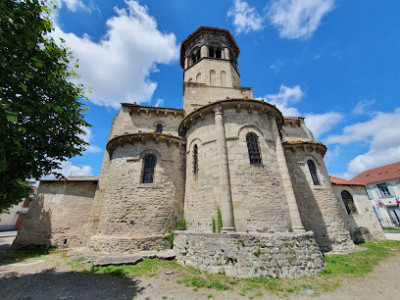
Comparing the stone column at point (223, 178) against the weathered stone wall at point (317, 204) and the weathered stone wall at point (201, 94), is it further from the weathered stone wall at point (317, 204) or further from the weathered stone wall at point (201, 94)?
the weathered stone wall at point (201, 94)

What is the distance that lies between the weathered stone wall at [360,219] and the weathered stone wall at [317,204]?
135 inches

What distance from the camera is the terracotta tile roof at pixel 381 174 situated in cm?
2426

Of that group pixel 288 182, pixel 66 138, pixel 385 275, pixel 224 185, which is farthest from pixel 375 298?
pixel 66 138

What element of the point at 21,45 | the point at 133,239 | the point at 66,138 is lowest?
the point at 133,239

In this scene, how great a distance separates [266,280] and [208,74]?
1546 cm

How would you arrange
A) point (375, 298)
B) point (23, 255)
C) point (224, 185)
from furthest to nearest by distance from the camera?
point (23, 255) < point (224, 185) < point (375, 298)

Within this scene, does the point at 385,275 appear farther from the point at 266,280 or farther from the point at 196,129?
the point at 196,129

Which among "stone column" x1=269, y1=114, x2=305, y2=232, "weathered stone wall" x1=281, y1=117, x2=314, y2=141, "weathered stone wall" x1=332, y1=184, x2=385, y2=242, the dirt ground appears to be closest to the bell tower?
"weathered stone wall" x1=281, y1=117, x2=314, y2=141

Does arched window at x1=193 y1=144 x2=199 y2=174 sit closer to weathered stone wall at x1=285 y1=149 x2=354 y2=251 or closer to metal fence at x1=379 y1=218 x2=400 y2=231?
weathered stone wall at x1=285 y1=149 x2=354 y2=251

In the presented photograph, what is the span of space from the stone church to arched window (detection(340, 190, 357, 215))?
417cm

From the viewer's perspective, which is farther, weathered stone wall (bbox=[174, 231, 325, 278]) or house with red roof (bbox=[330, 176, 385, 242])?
house with red roof (bbox=[330, 176, 385, 242])

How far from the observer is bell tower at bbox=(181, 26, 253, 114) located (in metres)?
15.5

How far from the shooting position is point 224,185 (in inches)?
322

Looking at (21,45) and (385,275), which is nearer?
(21,45)
